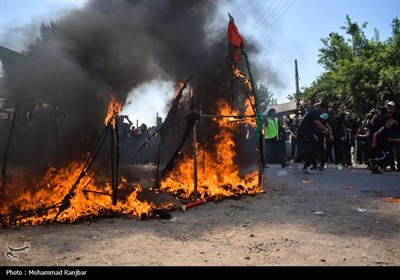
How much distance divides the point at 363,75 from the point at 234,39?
14.5m

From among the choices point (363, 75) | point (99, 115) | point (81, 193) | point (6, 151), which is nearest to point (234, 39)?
point (99, 115)

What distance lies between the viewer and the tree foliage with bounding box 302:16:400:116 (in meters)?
17.9

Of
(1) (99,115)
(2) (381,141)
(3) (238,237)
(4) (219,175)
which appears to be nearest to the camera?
(3) (238,237)

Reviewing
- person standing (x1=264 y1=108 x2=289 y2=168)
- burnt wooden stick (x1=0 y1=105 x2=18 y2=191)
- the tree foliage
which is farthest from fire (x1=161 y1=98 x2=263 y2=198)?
the tree foliage

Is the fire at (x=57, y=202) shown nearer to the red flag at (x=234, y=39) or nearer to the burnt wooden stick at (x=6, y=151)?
the burnt wooden stick at (x=6, y=151)

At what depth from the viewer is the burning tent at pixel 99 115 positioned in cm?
563

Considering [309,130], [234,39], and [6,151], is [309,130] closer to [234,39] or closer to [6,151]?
[234,39]

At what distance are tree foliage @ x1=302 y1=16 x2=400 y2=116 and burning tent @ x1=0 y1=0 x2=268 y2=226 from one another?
12185mm

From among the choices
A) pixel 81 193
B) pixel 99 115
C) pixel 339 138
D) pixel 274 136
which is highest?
pixel 99 115

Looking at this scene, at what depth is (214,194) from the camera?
252 inches

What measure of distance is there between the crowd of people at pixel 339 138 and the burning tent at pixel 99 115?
2.16m

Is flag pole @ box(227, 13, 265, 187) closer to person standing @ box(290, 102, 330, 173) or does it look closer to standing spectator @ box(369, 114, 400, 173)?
person standing @ box(290, 102, 330, 173)

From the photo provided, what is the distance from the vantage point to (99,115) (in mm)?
7027

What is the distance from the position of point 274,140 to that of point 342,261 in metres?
8.87
